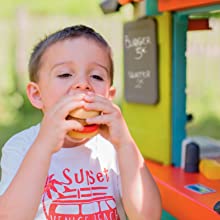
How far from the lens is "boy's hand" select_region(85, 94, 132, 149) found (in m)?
0.87

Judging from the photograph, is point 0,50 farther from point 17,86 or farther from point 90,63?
point 90,63

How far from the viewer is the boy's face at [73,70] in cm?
92

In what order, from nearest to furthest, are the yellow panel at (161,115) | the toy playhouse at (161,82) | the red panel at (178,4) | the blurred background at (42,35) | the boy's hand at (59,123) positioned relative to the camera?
the boy's hand at (59,123), the red panel at (178,4), the toy playhouse at (161,82), the yellow panel at (161,115), the blurred background at (42,35)

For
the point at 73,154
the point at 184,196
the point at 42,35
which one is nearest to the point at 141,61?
the point at 184,196

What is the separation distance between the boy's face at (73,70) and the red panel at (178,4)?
38 centimetres

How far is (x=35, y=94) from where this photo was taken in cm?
100

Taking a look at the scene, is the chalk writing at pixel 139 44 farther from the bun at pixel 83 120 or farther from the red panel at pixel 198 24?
the bun at pixel 83 120

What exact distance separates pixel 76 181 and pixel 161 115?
563 millimetres

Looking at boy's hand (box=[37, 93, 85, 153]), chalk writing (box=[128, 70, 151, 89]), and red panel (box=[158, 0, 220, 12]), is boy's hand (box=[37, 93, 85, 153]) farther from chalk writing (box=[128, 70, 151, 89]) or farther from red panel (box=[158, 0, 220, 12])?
chalk writing (box=[128, 70, 151, 89])

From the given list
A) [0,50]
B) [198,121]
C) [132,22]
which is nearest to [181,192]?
[132,22]

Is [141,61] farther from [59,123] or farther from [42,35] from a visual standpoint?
[42,35]

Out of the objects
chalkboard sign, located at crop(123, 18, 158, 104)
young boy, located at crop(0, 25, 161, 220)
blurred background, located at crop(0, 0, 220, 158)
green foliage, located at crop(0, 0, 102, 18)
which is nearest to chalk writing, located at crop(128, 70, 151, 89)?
chalkboard sign, located at crop(123, 18, 158, 104)

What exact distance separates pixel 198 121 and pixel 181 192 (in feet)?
7.47

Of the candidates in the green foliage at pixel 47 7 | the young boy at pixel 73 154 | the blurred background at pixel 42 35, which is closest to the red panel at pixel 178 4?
the young boy at pixel 73 154
